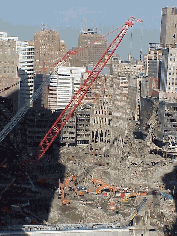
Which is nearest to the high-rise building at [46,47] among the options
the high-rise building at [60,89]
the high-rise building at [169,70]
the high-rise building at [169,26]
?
the high-rise building at [169,26]

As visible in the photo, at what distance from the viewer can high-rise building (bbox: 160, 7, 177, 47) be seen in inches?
5468

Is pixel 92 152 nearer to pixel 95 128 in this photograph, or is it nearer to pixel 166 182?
pixel 95 128

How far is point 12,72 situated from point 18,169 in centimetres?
4164

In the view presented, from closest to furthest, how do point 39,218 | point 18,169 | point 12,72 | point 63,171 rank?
point 39,218 < point 18,169 < point 63,171 < point 12,72

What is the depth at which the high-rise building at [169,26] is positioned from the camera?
139m

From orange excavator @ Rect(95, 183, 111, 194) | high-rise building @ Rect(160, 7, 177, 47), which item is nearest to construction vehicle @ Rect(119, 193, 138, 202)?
orange excavator @ Rect(95, 183, 111, 194)

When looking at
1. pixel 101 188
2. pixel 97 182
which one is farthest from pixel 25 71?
pixel 101 188

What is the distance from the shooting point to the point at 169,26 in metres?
141

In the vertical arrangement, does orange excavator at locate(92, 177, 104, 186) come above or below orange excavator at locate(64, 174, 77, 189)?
below

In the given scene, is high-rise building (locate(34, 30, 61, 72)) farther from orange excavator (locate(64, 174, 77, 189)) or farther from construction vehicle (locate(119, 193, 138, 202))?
construction vehicle (locate(119, 193, 138, 202))

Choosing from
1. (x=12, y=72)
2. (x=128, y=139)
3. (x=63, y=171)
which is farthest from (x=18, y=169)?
(x=12, y=72)

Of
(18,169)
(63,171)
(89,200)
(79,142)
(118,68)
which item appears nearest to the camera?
(89,200)

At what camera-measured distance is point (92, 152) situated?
232 ft

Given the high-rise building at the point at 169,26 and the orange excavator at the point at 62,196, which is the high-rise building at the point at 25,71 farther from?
the orange excavator at the point at 62,196
